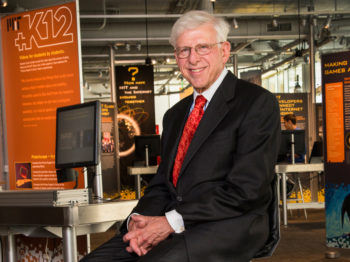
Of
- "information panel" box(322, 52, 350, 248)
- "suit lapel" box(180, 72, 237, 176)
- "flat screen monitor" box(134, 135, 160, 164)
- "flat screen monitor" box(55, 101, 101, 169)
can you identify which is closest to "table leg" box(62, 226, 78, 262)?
"flat screen monitor" box(55, 101, 101, 169)

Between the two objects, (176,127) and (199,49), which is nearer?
(199,49)

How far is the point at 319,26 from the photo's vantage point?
14.0m

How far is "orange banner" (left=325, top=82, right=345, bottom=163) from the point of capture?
17.8ft

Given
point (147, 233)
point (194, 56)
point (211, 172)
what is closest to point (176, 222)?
point (147, 233)

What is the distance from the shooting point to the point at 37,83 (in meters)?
4.06

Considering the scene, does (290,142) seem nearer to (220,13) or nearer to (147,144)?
(147,144)

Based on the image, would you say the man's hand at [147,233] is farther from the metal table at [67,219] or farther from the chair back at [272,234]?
the metal table at [67,219]

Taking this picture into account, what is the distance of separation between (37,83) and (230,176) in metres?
2.63

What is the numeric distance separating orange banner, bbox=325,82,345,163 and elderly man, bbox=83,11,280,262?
3.62 meters

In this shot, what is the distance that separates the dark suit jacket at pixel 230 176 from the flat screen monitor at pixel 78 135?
3.36ft

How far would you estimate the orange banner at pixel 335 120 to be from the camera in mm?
5422

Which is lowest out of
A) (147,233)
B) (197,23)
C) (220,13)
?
(147,233)

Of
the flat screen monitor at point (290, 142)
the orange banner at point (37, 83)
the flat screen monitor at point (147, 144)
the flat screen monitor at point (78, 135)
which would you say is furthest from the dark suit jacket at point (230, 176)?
the flat screen monitor at point (147, 144)

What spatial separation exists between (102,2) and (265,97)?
1012cm
